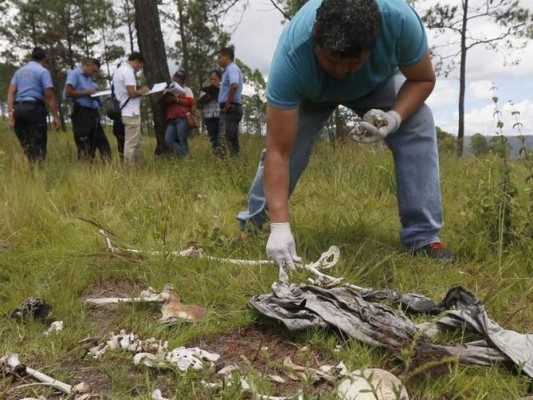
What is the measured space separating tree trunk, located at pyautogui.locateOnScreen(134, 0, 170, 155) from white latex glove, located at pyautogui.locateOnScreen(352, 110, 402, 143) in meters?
4.04

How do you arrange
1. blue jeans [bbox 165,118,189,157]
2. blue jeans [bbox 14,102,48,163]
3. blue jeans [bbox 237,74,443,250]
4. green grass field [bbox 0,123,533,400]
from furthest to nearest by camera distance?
blue jeans [bbox 165,118,189,157] → blue jeans [bbox 14,102,48,163] → blue jeans [bbox 237,74,443,250] → green grass field [bbox 0,123,533,400]

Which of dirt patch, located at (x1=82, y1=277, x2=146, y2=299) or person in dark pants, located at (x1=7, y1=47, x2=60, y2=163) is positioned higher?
person in dark pants, located at (x1=7, y1=47, x2=60, y2=163)

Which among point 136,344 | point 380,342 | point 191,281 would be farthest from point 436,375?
point 191,281

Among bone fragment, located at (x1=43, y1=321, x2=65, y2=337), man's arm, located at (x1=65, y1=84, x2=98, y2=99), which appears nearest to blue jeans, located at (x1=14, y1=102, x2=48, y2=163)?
man's arm, located at (x1=65, y1=84, x2=98, y2=99)

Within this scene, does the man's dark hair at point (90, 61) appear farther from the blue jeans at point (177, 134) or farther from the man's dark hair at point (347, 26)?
the man's dark hair at point (347, 26)

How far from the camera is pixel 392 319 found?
5.20 ft

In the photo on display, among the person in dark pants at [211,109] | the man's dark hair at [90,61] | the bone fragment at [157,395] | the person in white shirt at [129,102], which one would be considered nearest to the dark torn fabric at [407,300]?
the bone fragment at [157,395]

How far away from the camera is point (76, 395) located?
1.35 meters

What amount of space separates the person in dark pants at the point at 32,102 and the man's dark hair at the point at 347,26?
4.27 meters

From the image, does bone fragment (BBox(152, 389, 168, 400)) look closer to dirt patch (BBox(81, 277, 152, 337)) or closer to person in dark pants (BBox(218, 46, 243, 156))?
dirt patch (BBox(81, 277, 152, 337))

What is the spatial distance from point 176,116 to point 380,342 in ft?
16.1

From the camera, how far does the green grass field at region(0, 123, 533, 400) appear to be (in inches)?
56.4

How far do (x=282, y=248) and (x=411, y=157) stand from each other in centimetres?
89

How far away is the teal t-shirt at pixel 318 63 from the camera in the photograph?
6.91 ft
